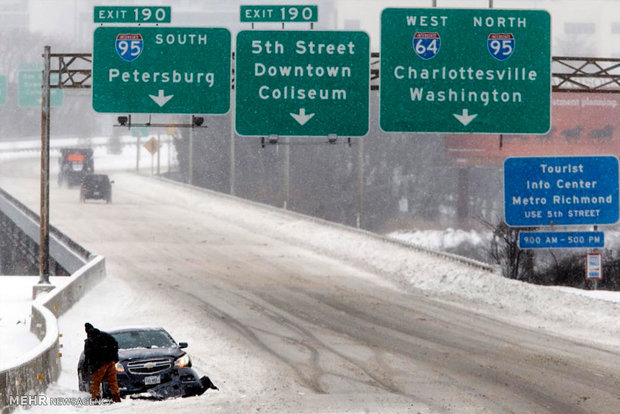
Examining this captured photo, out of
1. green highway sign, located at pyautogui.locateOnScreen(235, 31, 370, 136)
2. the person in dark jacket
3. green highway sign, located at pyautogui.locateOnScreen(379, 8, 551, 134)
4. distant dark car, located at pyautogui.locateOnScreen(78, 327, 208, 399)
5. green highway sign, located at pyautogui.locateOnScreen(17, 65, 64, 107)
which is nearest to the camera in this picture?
the person in dark jacket

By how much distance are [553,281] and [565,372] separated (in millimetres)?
29292

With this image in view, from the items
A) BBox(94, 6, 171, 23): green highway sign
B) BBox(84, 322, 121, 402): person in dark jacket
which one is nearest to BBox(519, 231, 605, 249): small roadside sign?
BBox(94, 6, 171, 23): green highway sign

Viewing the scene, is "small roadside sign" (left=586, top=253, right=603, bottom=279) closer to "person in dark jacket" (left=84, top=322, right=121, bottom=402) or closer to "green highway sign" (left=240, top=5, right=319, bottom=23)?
"green highway sign" (left=240, top=5, right=319, bottom=23)

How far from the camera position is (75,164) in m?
73.6

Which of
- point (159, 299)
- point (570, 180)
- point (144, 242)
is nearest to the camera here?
point (570, 180)

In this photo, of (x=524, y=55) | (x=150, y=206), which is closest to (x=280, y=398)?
(x=524, y=55)

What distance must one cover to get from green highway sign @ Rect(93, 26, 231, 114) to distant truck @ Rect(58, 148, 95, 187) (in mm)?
47566

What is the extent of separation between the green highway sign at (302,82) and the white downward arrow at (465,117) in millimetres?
2458

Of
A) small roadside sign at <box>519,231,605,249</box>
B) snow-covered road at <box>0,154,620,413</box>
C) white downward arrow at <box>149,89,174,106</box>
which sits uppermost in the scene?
white downward arrow at <box>149,89,174,106</box>

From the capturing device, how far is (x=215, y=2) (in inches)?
6230

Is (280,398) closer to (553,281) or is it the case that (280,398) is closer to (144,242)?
(144,242)

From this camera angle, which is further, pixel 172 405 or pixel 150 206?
→ pixel 150 206

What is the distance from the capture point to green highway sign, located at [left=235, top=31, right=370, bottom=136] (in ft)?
85.9

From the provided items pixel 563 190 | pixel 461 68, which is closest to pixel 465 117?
pixel 461 68
